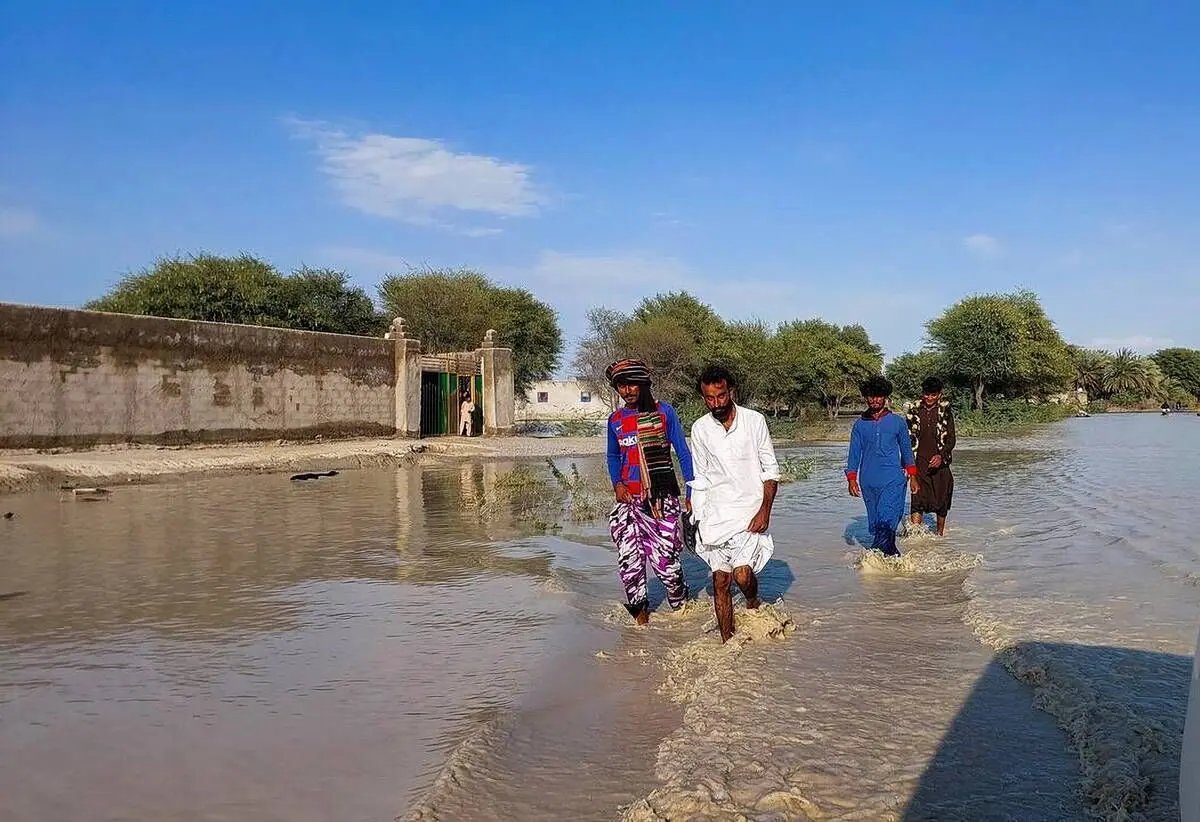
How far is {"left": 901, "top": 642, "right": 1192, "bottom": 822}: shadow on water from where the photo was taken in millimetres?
3129

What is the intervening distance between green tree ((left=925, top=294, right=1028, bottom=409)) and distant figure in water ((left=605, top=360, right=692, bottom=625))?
154ft

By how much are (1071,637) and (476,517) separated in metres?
7.12

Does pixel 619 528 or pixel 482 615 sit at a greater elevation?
pixel 619 528

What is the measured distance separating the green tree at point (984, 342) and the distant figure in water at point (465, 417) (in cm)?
3288

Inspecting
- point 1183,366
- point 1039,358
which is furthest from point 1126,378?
point 1039,358

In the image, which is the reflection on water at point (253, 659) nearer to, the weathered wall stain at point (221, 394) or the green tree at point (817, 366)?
the weathered wall stain at point (221, 394)

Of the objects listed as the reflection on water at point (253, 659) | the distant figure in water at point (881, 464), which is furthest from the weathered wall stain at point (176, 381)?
the distant figure in water at point (881, 464)

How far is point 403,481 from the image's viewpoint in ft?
51.6

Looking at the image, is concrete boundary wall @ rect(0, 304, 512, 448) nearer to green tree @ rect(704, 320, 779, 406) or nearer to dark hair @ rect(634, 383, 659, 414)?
dark hair @ rect(634, 383, 659, 414)

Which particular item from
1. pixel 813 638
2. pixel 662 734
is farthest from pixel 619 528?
pixel 662 734

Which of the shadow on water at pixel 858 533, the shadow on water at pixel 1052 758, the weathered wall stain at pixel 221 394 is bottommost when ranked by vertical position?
the shadow on water at pixel 1052 758

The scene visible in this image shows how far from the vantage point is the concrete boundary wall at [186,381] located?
15508 millimetres

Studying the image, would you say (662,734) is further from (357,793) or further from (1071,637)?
(1071,637)

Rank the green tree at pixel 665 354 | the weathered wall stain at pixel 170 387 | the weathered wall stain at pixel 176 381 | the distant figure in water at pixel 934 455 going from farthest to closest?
the green tree at pixel 665 354
the weathered wall stain at pixel 170 387
the weathered wall stain at pixel 176 381
the distant figure in water at pixel 934 455
